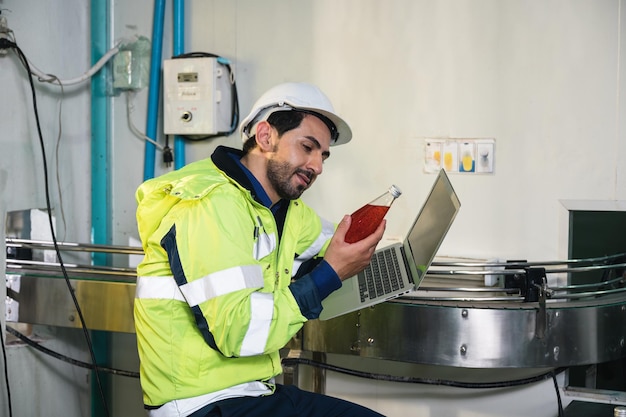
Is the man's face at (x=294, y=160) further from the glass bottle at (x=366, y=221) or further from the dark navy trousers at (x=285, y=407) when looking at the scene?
the dark navy trousers at (x=285, y=407)

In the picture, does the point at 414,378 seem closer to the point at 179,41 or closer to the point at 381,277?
the point at 381,277

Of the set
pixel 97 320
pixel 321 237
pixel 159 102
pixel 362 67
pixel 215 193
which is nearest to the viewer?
pixel 215 193

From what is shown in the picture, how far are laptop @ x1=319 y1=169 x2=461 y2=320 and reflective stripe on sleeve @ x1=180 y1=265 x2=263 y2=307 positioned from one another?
36cm

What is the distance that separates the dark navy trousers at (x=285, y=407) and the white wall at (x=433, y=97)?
0.85 m

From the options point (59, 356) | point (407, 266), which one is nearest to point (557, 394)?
point (407, 266)

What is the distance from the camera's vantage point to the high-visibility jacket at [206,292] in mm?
1357

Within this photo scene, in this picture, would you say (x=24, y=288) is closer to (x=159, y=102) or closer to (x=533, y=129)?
(x=159, y=102)

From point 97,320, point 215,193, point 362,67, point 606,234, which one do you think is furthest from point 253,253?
point 606,234

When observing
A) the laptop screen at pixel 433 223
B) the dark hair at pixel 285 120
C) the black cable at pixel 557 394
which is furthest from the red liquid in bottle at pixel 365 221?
the black cable at pixel 557 394

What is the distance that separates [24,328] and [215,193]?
1341mm

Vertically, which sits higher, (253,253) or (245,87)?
(245,87)

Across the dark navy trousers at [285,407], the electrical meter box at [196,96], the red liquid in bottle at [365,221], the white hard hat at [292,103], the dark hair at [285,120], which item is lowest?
the dark navy trousers at [285,407]

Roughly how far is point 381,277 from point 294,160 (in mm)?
393

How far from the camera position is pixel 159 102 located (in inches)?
102
